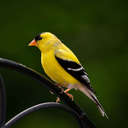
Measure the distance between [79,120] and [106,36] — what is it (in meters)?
4.63

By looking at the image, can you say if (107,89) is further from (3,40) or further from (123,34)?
(3,40)

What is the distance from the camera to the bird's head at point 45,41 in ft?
11.2

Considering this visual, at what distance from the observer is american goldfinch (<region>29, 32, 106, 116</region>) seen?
328cm

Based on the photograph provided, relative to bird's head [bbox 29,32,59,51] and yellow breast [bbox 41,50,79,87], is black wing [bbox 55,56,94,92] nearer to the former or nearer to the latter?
yellow breast [bbox 41,50,79,87]

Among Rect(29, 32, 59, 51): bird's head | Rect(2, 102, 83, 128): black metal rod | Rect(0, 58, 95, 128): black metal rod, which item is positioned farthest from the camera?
Rect(29, 32, 59, 51): bird's head

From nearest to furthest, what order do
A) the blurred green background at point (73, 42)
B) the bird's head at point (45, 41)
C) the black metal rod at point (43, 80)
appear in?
1. the black metal rod at point (43, 80)
2. the bird's head at point (45, 41)
3. the blurred green background at point (73, 42)

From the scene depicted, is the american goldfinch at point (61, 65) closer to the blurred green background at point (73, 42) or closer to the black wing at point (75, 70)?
the black wing at point (75, 70)

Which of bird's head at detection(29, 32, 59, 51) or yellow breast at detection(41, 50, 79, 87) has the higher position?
bird's head at detection(29, 32, 59, 51)

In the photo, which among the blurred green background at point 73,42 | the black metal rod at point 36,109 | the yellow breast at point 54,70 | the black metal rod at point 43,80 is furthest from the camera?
the blurred green background at point 73,42

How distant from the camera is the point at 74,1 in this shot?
7223 millimetres

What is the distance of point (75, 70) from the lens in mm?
3412

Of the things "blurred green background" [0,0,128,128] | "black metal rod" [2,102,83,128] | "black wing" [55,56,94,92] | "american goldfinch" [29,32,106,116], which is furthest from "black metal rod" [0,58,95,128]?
"blurred green background" [0,0,128,128]

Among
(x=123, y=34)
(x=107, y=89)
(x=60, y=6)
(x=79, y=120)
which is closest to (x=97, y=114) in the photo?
(x=107, y=89)

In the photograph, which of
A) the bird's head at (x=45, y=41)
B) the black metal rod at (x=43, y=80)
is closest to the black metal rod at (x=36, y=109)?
the black metal rod at (x=43, y=80)
